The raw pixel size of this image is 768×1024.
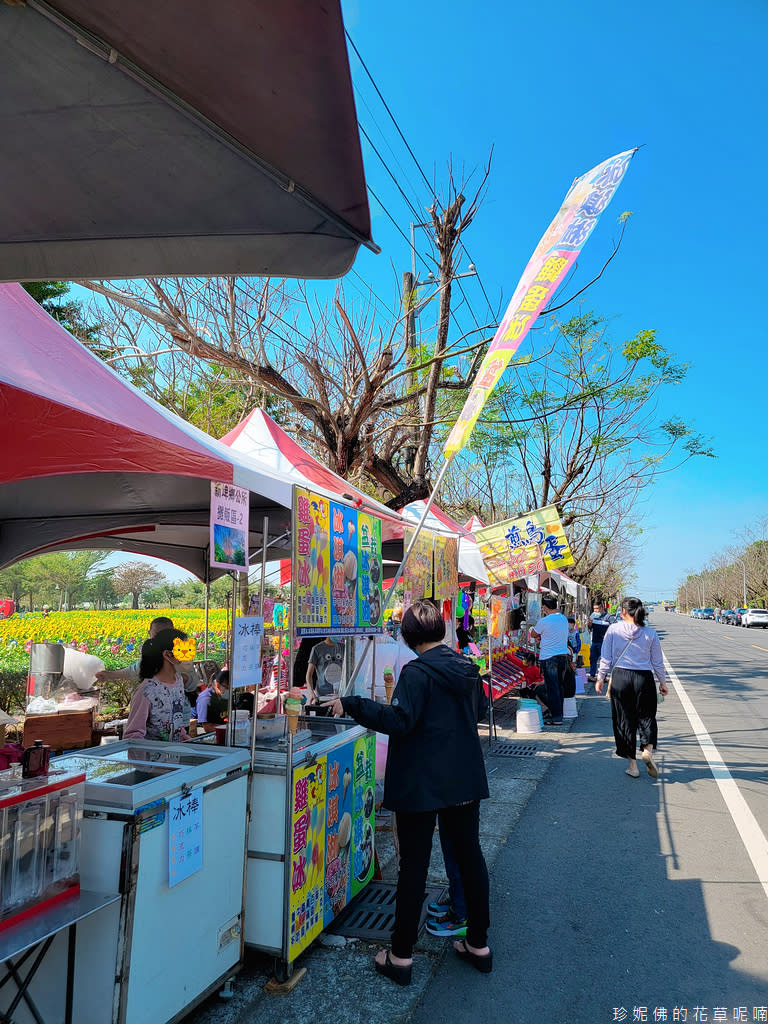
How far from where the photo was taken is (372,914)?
3838 millimetres

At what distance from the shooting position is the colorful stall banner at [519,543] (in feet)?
34.1

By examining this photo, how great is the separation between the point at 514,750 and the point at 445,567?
9.39 ft

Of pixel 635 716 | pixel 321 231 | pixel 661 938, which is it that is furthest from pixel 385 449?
pixel 321 231

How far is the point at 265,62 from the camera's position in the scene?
4.78ft

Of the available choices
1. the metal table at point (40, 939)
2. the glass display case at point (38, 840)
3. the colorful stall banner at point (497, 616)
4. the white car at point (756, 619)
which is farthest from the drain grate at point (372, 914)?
the white car at point (756, 619)

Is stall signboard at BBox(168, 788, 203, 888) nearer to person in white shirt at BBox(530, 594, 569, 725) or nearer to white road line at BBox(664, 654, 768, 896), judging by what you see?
white road line at BBox(664, 654, 768, 896)

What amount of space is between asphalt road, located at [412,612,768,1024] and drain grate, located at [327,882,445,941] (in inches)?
15.4

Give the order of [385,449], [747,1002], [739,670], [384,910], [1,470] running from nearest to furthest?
[1,470]
[747,1002]
[384,910]
[385,449]
[739,670]

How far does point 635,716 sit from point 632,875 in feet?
8.06

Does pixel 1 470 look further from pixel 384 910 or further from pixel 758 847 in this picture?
pixel 758 847

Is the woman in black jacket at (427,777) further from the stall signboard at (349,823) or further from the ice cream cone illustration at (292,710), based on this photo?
the stall signboard at (349,823)

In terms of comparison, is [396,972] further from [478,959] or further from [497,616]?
[497,616]

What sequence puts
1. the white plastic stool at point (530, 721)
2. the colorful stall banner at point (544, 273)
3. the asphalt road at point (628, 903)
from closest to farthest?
the asphalt road at point (628, 903)
the colorful stall banner at point (544, 273)
the white plastic stool at point (530, 721)

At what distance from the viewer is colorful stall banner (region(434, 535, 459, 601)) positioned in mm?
6836
